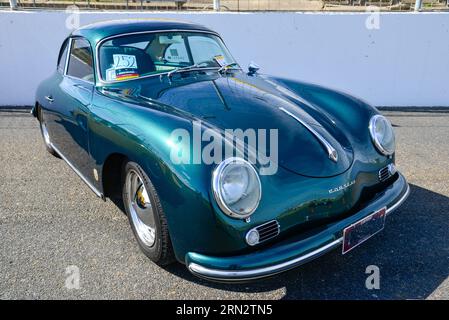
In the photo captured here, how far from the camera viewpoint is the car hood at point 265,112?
2.39 meters

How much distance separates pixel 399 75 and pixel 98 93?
540 cm

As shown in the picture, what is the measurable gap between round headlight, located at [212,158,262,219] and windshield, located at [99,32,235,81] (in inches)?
60.3

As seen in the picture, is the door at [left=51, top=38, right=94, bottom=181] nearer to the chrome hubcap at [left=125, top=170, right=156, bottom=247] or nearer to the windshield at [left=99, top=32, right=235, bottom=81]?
the windshield at [left=99, top=32, right=235, bottom=81]

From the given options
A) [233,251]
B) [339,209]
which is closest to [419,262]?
[339,209]

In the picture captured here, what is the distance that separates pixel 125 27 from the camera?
3.39 metres

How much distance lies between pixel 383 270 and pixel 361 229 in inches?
15.7

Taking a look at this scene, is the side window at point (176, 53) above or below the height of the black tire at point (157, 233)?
above

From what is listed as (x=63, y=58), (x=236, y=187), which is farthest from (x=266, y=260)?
(x=63, y=58)

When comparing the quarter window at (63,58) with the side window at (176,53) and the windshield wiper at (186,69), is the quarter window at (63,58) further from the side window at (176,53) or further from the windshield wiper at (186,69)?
the windshield wiper at (186,69)

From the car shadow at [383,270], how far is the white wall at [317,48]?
414 cm

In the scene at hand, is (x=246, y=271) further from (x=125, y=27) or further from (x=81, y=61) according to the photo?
(x=81, y=61)

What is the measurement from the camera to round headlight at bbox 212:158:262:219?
1990 millimetres

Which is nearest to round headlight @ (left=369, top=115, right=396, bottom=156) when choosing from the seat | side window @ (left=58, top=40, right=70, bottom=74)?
the seat

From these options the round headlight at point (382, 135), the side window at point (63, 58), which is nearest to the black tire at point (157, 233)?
the round headlight at point (382, 135)
